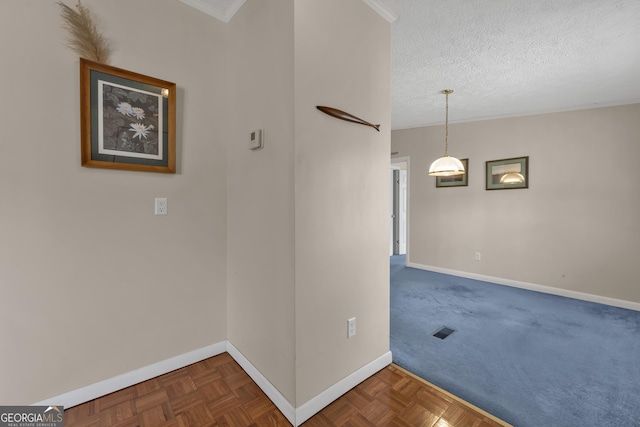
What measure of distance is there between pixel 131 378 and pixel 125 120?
1.63 meters

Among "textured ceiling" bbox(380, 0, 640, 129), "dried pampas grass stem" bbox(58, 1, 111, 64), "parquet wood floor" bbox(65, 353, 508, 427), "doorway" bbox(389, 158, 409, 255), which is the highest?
"textured ceiling" bbox(380, 0, 640, 129)

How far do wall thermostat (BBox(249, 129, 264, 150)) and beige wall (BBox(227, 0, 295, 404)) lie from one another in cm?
4

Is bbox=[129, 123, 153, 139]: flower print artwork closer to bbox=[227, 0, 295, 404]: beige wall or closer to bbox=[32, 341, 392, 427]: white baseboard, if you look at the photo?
bbox=[227, 0, 295, 404]: beige wall

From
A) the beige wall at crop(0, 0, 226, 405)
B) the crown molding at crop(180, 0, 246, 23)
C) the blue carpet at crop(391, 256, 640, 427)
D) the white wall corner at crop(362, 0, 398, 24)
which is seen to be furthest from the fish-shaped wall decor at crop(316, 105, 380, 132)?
the blue carpet at crop(391, 256, 640, 427)

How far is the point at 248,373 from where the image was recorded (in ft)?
6.18

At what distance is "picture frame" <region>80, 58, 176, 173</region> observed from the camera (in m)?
1.58

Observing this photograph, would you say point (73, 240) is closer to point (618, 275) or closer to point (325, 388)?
point (325, 388)

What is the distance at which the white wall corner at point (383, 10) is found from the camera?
1.81 meters

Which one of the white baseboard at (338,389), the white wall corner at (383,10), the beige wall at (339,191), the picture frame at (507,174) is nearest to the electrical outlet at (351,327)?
the beige wall at (339,191)

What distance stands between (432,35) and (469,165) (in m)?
2.78

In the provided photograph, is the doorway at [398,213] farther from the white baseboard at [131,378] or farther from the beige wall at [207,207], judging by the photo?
the white baseboard at [131,378]

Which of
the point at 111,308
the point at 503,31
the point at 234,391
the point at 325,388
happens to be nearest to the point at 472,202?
the point at 503,31

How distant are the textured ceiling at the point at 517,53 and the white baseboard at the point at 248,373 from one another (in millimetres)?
2491

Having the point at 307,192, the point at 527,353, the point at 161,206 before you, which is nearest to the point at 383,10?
the point at 307,192
